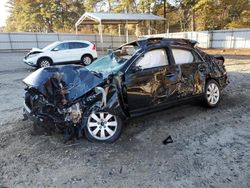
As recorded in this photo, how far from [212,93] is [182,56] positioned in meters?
1.23

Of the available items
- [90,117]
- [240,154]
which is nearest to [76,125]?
[90,117]

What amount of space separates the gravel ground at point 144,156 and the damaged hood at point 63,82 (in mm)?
854

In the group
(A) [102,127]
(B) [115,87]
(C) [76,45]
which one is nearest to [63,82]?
(B) [115,87]

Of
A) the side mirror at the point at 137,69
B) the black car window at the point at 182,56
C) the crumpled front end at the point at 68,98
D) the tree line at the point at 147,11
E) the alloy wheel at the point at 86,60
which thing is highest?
the tree line at the point at 147,11

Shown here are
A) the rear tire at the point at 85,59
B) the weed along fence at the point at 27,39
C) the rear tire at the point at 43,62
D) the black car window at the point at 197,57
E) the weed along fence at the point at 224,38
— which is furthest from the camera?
the weed along fence at the point at 27,39

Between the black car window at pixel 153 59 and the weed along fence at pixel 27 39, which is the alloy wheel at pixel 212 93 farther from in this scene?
the weed along fence at pixel 27 39

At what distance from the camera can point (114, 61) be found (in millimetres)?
5086

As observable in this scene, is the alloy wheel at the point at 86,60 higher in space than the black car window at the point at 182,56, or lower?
lower

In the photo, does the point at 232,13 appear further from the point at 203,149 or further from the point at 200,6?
the point at 203,149

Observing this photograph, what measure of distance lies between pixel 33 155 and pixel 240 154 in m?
3.14

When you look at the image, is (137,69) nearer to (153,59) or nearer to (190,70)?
(153,59)

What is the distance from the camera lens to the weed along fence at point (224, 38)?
22047 mm

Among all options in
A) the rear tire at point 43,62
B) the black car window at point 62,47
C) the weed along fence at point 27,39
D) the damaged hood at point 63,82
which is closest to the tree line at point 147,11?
the weed along fence at point 27,39

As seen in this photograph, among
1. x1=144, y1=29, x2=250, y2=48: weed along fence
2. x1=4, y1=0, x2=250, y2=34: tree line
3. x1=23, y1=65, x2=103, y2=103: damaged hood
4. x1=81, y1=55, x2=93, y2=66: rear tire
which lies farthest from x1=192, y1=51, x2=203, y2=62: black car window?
x1=4, y1=0, x2=250, y2=34: tree line
